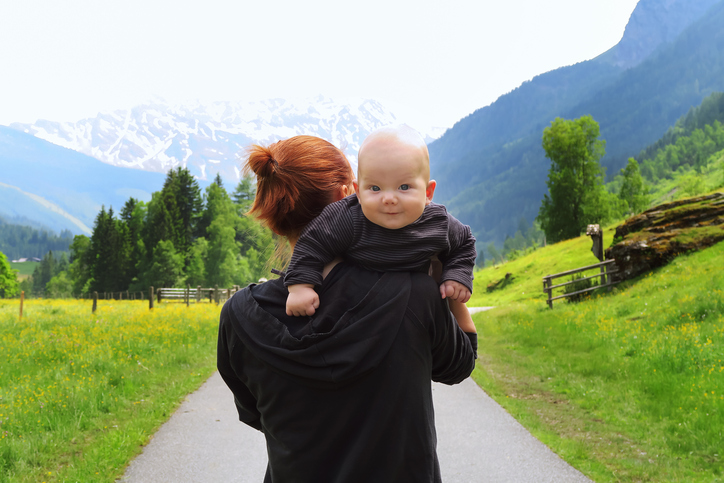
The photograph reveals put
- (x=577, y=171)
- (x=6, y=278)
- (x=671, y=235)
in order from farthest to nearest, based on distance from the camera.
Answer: (x=6, y=278) < (x=577, y=171) < (x=671, y=235)

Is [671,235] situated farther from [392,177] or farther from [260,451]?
[392,177]

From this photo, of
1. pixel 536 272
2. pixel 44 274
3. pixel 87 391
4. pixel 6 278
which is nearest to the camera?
pixel 87 391

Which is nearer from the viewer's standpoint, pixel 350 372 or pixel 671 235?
pixel 350 372

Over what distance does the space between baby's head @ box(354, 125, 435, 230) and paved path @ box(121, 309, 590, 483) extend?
4349mm

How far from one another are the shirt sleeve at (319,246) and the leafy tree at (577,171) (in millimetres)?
54558

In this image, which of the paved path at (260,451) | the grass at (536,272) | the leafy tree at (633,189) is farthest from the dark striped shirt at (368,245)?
the leafy tree at (633,189)

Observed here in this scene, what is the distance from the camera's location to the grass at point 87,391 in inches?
207

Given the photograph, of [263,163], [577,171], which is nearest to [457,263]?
[263,163]

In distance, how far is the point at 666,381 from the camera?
779 centimetres

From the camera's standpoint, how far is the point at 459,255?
1751 millimetres

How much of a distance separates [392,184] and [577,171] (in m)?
56.2

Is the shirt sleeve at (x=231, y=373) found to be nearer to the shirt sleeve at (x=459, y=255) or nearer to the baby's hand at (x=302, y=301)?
the baby's hand at (x=302, y=301)

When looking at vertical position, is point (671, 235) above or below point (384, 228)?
above

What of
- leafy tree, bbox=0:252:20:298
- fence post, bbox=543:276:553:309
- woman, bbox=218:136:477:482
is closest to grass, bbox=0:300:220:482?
woman, bbox=218:136:477:482
